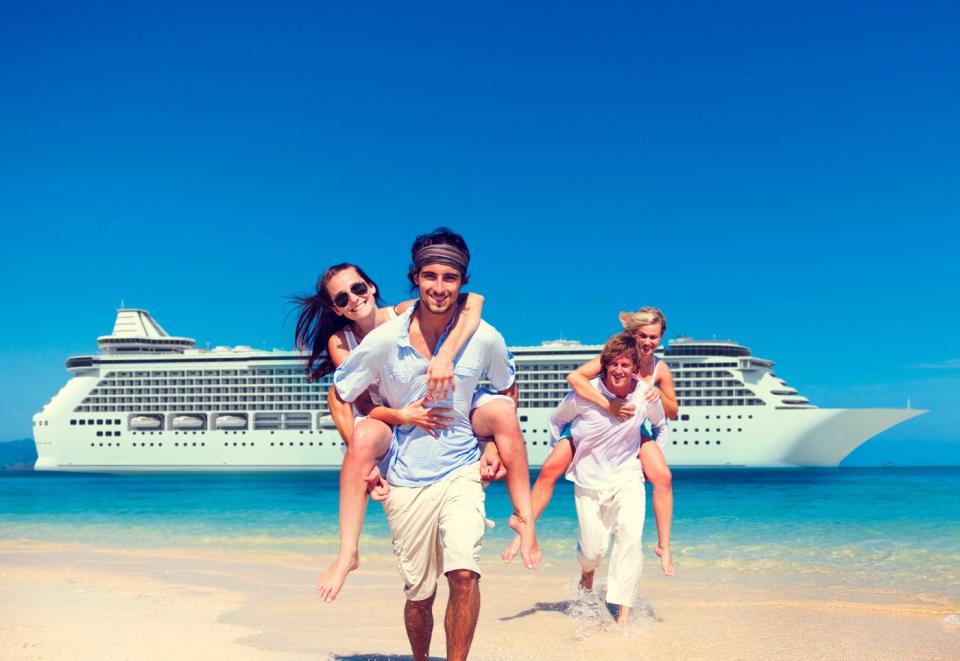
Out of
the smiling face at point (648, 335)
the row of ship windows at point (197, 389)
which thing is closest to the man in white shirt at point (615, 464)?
the smiling face at point (648, 335)

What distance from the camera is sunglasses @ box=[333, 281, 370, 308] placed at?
12.4 feet

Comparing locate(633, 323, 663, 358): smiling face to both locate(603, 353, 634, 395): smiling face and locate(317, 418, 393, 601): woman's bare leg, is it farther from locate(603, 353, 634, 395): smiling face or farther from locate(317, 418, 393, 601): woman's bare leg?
locate(317, 418, 393, 601): woman's bare leg

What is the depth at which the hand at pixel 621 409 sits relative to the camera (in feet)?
16.5

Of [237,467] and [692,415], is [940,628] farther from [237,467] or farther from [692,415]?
[237,467]

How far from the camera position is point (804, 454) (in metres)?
46.0

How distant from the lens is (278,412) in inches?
2004

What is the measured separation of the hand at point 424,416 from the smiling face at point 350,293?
0.58 metres

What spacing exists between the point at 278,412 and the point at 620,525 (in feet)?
155

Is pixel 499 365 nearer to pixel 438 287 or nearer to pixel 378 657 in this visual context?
pixel 438 287

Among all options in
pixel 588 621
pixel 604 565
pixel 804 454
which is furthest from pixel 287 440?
pixel 588 621

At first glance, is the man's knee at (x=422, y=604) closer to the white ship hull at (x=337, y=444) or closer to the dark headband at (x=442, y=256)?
the dark headband at (x=442, y=256)

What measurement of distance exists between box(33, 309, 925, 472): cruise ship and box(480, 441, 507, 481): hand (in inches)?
1672

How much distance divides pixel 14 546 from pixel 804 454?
40.0m

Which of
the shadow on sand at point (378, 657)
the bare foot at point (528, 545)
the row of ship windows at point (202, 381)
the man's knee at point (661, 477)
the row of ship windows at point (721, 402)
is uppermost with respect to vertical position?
the row of ship windows at point (202, 381)
